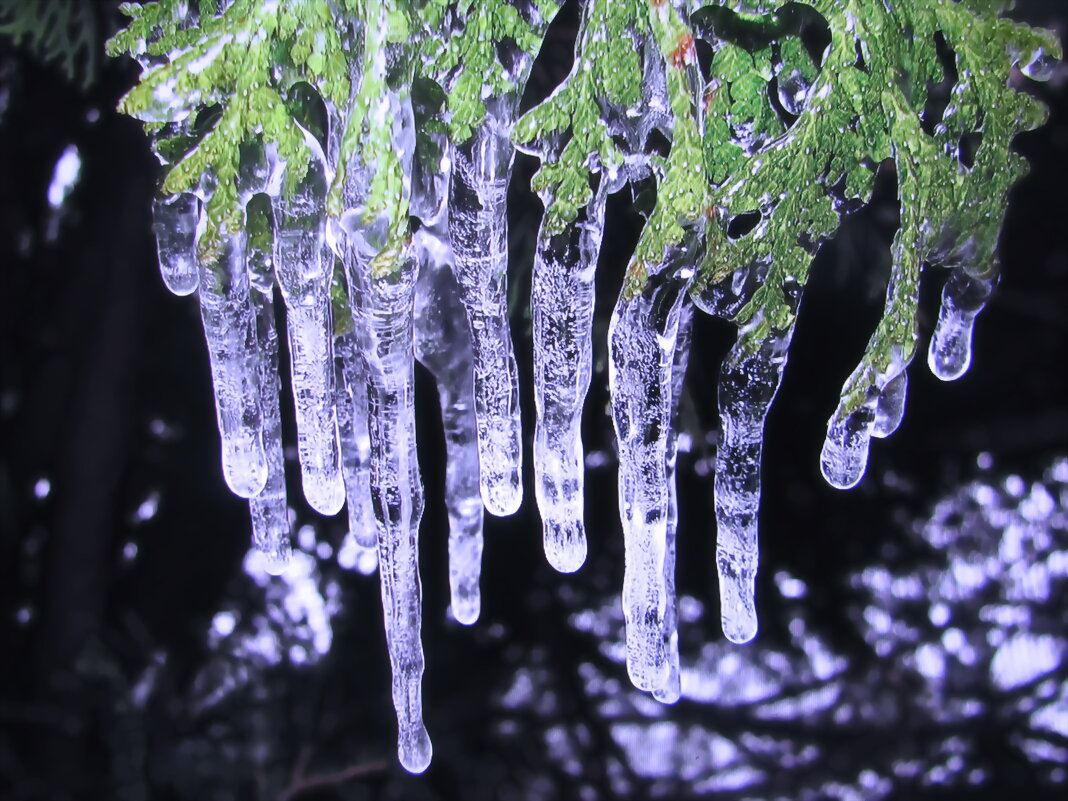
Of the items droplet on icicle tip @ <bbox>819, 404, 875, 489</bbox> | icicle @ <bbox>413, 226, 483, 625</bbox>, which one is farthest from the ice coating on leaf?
droplet on icicle tip @ <bbox>819, 404, 875, 489</bbox>

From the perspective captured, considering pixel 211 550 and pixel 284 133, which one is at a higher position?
pixel 284 133

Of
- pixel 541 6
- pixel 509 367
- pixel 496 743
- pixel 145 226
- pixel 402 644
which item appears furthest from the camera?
pixel 496 743

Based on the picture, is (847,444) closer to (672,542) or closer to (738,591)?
(738,591)

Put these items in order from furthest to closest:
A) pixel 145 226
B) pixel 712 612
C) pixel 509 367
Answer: pixel 712 612
pixel 145 226
pixel 509 367

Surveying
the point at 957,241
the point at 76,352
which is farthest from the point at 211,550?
the point at 957,241

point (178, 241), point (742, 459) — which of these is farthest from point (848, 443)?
point (178, 241)

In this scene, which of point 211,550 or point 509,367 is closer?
point 509,367

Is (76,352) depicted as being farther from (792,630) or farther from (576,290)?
(792,630)
